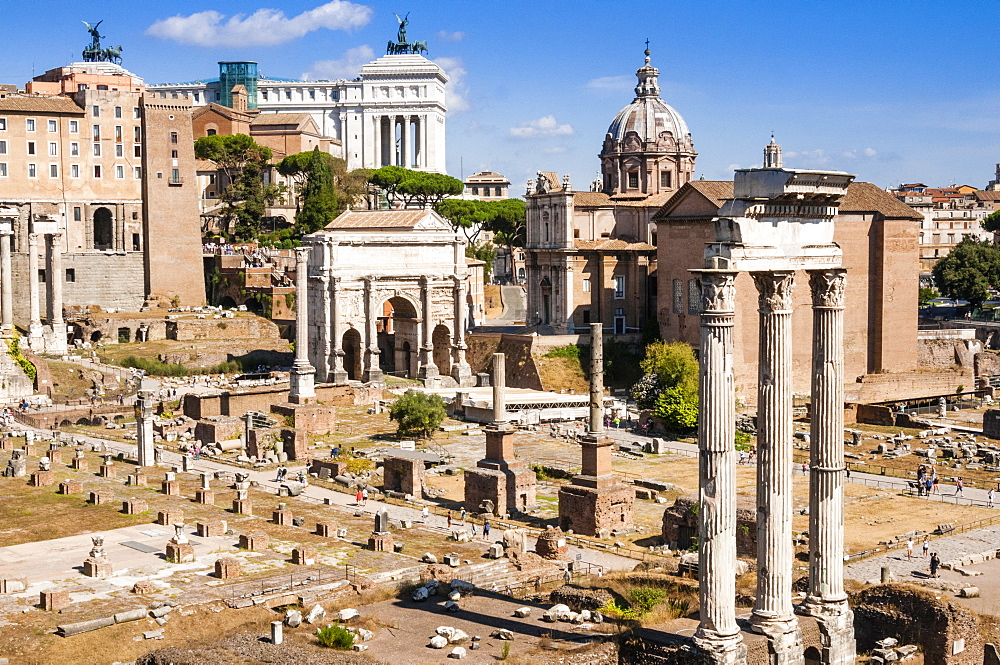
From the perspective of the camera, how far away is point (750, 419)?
5178cm

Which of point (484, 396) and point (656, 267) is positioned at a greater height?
point (656, 267)

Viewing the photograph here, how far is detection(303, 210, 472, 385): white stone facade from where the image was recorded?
197 ft

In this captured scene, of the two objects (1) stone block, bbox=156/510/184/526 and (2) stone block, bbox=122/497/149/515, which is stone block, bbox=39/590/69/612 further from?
(2) stone block, bbox=122/497/149/515

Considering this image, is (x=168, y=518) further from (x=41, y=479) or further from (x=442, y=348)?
(x=442, y=348)

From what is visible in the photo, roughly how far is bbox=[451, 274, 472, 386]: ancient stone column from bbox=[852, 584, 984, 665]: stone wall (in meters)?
40.6

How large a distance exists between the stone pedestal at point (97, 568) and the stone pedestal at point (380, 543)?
19.6 feet

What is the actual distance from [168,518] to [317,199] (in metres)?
50.4

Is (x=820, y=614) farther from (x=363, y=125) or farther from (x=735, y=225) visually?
(x=363, y=125)

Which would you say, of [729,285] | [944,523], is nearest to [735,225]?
[729,285]

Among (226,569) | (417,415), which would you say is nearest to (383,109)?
(417,415)

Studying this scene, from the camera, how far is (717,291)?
1731cm

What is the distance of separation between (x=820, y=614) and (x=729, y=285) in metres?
5.37

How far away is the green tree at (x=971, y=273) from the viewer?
82.5 m

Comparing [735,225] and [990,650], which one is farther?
[990,650]
